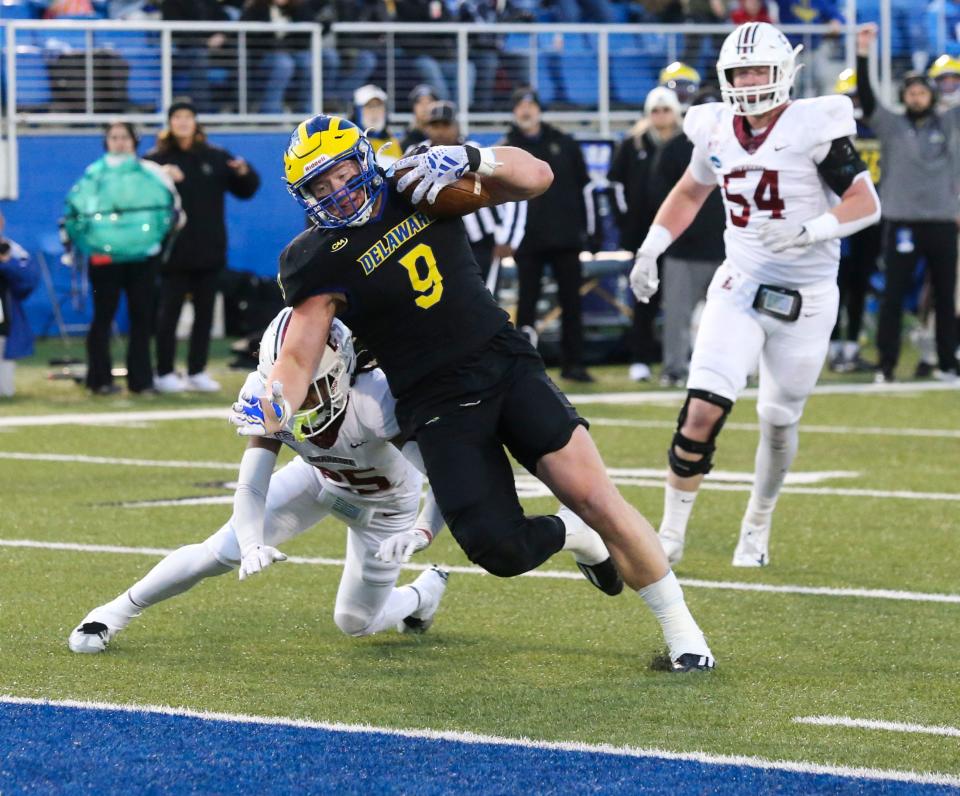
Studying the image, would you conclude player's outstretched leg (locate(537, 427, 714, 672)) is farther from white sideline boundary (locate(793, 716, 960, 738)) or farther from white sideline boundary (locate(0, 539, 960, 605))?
white sideline boundary (locate(0, 539, 960, 605))

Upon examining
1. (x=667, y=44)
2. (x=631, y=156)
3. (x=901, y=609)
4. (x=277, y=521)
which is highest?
(x=667, y=44)

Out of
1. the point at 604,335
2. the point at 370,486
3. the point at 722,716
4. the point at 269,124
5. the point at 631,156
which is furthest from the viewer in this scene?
the point at 269,124

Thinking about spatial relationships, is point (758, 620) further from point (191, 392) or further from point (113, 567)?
point (191, 392)

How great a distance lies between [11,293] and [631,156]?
4411 millimetres

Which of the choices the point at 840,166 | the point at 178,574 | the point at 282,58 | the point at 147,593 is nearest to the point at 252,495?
the point at 178,574

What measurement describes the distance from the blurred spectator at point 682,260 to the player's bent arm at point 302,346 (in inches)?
298

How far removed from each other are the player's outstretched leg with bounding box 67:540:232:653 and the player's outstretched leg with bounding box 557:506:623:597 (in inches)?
39.1

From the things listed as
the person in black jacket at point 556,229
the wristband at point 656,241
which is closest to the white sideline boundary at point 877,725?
the wristband at point 656,241

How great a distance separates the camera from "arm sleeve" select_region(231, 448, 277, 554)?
16.6 feet

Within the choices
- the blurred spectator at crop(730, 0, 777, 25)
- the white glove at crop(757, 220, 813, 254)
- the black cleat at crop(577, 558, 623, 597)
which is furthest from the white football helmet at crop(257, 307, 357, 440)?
the blurred spectator at crop(730, 0, 777, 25)

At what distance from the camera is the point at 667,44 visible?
1758 cm

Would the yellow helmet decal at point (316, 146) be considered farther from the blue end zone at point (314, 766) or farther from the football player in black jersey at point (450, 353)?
the blue end zone at point (314, 766)

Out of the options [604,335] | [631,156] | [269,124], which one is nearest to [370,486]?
[631,156]

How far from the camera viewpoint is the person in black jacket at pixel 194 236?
1269cm
